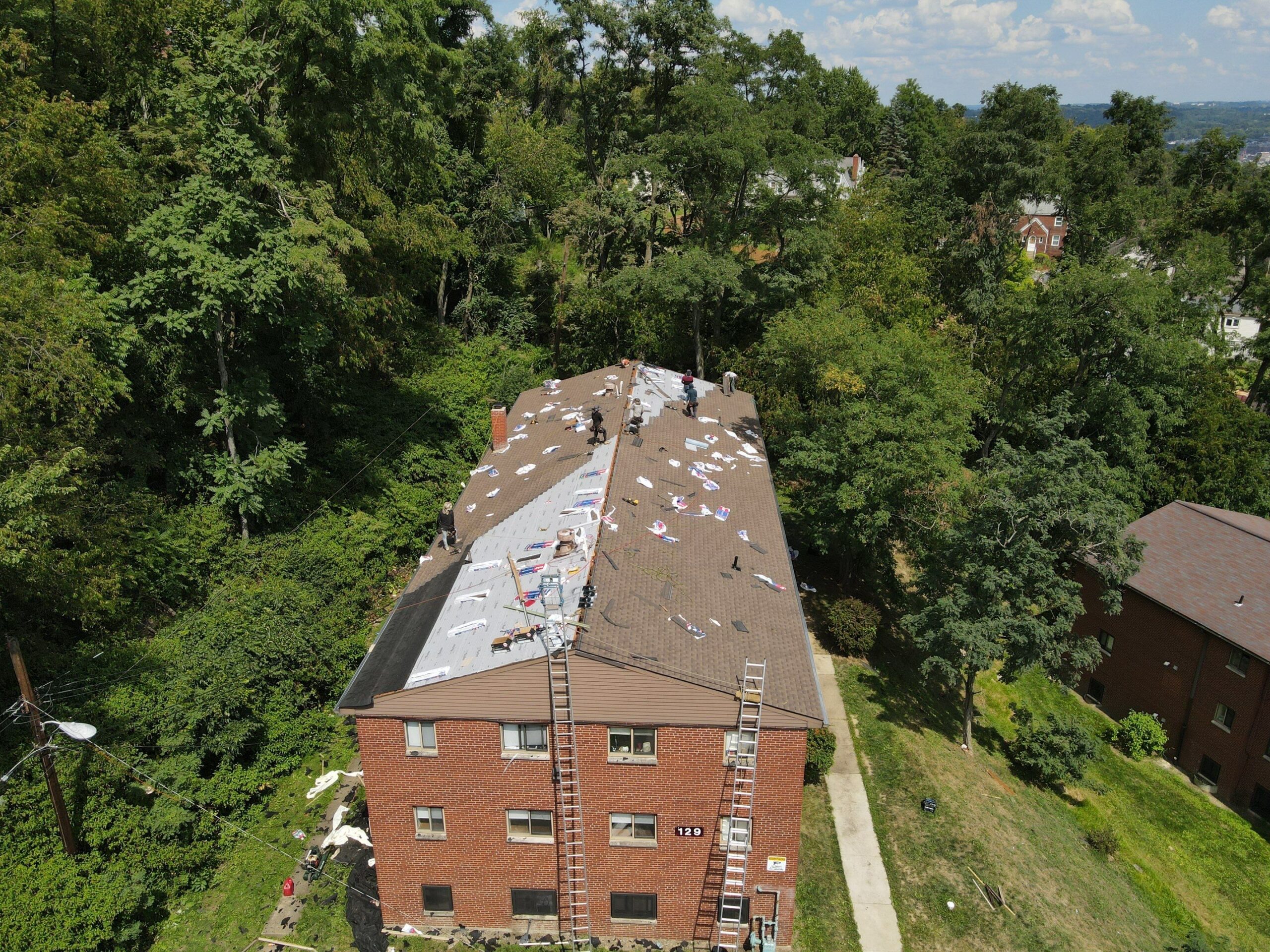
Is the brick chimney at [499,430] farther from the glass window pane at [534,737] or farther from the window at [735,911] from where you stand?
Answer: the window at [735,911]

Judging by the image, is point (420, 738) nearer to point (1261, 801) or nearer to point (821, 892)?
point (821, 892)

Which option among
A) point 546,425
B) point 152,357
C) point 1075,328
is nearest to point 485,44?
point 546,425

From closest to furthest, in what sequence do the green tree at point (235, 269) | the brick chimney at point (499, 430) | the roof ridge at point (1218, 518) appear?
the green tree at point (235, 269), the brick chimney at point (499, 430), the roof ridge at point (1218, 518)

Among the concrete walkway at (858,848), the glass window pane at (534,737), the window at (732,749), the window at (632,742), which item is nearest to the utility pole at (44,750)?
the glass window pane at (534,737)

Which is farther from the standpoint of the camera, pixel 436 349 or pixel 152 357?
pixel 436 349

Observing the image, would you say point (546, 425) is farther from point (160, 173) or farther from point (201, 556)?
point (160, 173)
